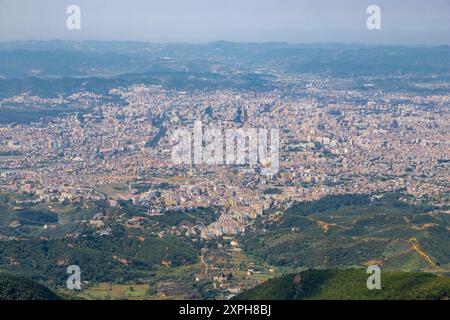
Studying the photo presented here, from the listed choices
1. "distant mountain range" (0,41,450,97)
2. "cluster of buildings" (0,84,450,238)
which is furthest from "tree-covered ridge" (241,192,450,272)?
"distant mountain range" (0,41,450,97)

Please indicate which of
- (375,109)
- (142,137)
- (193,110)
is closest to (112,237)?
(142,137)

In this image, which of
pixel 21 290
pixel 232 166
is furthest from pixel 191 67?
pixel 21 290

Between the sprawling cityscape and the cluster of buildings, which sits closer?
the sprawling cityscape

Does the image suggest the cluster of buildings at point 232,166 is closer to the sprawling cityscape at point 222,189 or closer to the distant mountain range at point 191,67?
the sprawling cityscape at point 222,189

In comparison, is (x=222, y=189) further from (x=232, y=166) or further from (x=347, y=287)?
(x=347, y=287)

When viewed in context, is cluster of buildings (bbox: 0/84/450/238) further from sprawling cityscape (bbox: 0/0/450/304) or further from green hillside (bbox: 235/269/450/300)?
green hillside (bbox: 235/269/450/300)

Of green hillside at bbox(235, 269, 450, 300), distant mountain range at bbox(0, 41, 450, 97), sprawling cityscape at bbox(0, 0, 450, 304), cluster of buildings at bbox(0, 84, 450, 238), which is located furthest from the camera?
distant mountain range at bbox(0, 41, 450, 97)
